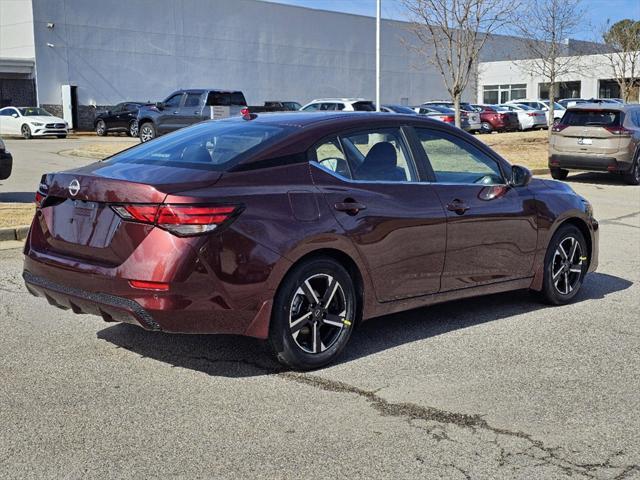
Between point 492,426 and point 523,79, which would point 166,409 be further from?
point 523,79

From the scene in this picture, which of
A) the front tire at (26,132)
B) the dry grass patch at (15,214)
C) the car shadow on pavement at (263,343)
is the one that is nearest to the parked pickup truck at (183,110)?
the front tire at (26,132)

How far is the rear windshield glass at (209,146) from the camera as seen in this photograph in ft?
16.8

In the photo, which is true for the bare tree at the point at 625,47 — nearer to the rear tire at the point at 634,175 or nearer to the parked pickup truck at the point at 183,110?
the parked pickup truck at the point at 183,110

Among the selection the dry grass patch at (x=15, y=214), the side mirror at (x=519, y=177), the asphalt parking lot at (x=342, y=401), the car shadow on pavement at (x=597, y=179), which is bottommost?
the car shadow on pavement at (x=597, y=179)

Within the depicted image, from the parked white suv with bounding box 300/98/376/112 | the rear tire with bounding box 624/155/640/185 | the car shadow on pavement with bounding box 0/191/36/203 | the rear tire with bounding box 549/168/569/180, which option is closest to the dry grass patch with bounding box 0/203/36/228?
the car shadow on pavement with bounding box 0/191/36/203

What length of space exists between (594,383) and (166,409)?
8.79 feet

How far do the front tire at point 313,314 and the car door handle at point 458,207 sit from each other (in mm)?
1085

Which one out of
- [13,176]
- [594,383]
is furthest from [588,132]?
[594,383]

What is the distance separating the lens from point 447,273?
593 cm

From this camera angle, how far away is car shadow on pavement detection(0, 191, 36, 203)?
518 inches

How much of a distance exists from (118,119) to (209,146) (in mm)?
34074

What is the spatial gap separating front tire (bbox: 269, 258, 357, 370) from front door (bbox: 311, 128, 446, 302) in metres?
0.27

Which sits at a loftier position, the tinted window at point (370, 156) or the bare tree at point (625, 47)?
the bare tree at point (625, 47)

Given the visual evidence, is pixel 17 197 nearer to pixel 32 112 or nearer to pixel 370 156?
pixel 370 156
